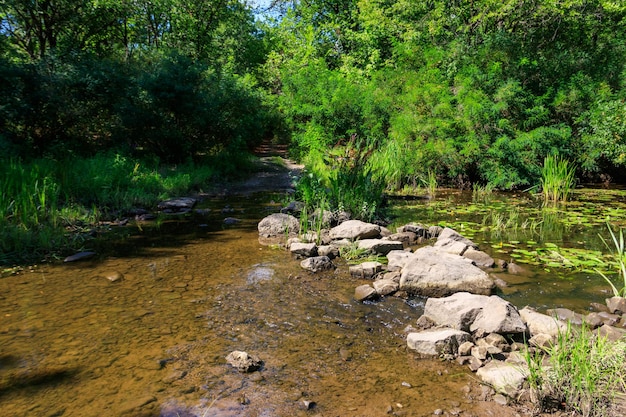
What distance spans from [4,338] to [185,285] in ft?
5.58

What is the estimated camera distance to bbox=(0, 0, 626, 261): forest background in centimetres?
815

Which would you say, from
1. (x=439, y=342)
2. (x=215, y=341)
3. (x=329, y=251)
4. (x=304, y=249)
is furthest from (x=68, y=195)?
(x=439, y=342)

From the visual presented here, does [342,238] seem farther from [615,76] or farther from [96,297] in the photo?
[615,76]

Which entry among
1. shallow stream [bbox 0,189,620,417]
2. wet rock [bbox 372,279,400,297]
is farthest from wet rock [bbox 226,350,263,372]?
wet rock [bbox 372,279,400,297]

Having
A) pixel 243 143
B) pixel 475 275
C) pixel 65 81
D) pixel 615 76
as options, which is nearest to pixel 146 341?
pixel 475 275

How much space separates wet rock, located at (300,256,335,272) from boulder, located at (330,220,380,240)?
3.58ft

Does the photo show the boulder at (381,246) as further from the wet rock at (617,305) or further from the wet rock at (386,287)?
the wet rock at (617,305)

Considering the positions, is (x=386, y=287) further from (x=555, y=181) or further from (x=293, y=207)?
(x=555, y=181)

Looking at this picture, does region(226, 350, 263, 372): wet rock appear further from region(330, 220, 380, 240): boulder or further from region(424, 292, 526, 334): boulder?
region(330, 220, 380, 240): boulder

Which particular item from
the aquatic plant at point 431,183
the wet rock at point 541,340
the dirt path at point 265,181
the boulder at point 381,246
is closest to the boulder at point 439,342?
the wet rock at point 541,340

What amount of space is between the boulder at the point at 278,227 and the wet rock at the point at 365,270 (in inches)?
75.1

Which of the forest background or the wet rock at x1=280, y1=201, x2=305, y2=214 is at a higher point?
the forest background

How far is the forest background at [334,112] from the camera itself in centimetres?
815

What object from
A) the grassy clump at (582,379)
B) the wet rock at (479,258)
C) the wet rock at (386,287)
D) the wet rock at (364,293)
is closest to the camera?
the grassy clump at (582,379)
